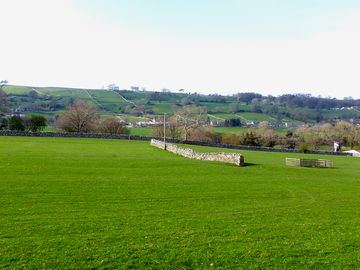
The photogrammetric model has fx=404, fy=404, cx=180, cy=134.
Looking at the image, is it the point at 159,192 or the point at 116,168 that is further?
the point at 116,168

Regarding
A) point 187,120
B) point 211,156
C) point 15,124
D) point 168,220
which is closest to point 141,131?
point 187,120

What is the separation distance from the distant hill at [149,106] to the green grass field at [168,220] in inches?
3662

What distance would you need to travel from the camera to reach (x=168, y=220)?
16.5m

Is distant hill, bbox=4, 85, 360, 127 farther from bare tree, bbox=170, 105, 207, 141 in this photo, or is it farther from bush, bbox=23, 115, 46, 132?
bush, bbox=23, 115, 46, 132

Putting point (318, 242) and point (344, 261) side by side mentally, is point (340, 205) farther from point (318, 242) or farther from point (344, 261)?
point (344, 261)

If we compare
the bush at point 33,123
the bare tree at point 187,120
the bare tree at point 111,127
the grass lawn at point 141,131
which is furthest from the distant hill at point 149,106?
the bush at point 33,123

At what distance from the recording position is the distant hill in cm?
12781

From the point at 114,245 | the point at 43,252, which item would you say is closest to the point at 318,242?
the point at 114,245

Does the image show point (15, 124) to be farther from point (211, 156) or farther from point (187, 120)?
point (211, 156)

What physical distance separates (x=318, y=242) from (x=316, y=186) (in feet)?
47.2

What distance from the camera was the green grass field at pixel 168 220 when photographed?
12.2 m

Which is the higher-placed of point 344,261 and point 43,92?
point 43,92

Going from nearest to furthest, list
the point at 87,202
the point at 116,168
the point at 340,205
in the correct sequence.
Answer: the point at 87,202, the point at 340,205, the point at 116,168

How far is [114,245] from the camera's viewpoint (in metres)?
13.0
